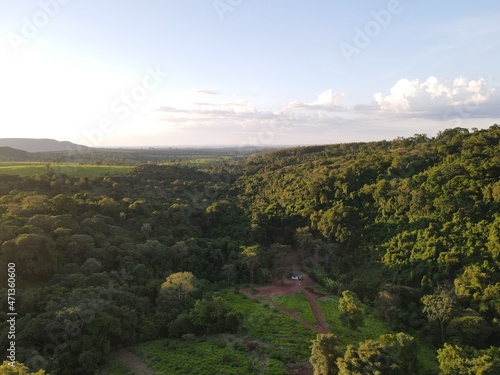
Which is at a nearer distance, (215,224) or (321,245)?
(321,245)

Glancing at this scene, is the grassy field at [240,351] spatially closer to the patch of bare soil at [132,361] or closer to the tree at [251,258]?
the patch of bare soil at [132,361]

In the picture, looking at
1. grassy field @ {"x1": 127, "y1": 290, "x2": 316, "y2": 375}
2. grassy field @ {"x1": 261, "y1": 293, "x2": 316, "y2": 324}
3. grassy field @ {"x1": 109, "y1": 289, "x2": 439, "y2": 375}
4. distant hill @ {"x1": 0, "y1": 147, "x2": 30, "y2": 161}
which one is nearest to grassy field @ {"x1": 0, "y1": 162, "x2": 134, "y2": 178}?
grassy field @ {"x1": 109, "y1": 289, "x2": 439, "y2": 375}

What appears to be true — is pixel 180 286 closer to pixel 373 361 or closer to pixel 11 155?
pixel 373 361

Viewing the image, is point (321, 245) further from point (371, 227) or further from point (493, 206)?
point (493, 206)

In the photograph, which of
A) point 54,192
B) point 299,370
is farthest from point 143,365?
point 54,192

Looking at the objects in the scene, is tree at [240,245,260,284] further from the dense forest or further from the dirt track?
the dirt track

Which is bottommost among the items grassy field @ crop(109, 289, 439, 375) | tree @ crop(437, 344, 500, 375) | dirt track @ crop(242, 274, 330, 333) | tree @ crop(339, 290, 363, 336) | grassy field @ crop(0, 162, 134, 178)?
dirt track @ crop(242, 274, 330, 333)

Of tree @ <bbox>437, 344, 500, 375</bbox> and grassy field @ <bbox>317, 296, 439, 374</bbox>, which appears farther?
grassy field @ <bbox>317, 296, 439, 374</bbox>
